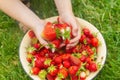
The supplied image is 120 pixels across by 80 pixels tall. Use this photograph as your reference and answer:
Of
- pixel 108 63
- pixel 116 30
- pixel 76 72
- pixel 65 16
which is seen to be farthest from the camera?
pixel 116 30

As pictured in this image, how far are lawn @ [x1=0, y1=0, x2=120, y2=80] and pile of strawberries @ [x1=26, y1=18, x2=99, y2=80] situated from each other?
0.47 feet

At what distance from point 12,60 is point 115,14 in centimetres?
61

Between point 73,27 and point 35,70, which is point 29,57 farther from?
point 73,27

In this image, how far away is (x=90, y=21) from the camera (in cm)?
190

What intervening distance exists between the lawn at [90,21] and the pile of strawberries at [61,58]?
0.14 meters

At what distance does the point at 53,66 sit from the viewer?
1.50m

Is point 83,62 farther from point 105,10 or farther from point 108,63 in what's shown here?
point 105,10

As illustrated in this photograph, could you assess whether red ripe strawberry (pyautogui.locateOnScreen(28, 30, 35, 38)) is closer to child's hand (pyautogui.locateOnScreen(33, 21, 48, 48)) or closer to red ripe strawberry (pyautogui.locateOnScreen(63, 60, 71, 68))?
child's hand (pyautogui.locateOnScreen(33, 21, 48, 48))

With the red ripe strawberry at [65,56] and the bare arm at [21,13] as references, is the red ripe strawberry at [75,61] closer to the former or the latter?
the red ripe strawberry at [65,56]

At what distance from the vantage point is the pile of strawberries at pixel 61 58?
1.49 meters

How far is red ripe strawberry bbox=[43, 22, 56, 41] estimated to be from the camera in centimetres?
149

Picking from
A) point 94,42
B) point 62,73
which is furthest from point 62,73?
point 94,42

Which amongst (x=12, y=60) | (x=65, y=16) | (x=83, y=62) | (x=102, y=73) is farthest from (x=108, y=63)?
(x=12, y=60)

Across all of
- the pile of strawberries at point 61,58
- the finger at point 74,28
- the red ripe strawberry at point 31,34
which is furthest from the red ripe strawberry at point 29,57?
the finger at point 74,28
